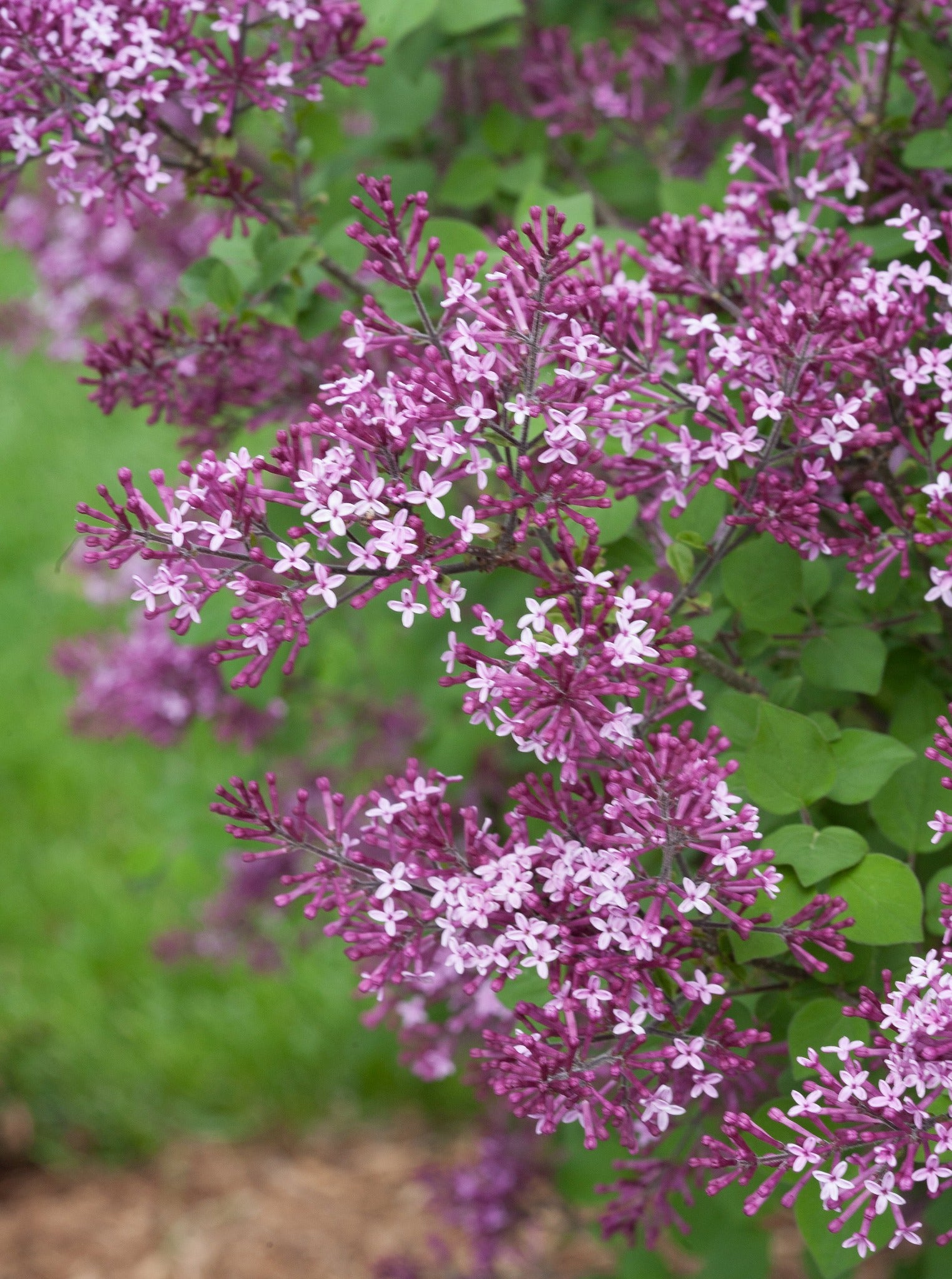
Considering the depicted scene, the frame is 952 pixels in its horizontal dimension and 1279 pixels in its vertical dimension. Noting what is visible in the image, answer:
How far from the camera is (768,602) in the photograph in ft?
5.77

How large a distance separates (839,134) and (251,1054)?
3.63 metres

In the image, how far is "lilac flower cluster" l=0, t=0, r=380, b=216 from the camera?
1832 mm

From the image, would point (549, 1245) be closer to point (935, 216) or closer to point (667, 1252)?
point (667, 1252)

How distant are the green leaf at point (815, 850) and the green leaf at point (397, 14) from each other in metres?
1.49

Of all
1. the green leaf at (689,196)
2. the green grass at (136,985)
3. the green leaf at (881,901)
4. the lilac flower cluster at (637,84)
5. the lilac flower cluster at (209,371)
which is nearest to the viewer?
the green leaf at (881,901)

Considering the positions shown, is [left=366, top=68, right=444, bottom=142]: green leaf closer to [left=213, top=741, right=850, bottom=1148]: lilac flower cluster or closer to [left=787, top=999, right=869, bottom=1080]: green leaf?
[left=213, top=741, right=850, bottom=1148]: lilac flower cluster

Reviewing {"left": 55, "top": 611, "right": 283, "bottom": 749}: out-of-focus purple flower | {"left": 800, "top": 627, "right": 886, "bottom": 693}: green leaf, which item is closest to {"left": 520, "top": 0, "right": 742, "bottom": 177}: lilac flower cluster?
{"left": 800, "top": 627, "right": 886, "bottom": 693}: green leaf

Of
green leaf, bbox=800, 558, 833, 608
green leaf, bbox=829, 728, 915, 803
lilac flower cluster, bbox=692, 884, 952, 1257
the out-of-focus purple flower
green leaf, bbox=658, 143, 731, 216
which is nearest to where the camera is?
lilac flower cluster, bbox=692, 884, 952, 1257

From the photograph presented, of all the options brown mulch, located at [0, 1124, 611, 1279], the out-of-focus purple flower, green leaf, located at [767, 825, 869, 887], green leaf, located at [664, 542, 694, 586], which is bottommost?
brown mulch, located at [0, 1124, 611, 1279]

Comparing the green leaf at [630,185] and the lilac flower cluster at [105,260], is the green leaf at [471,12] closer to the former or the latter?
the green leaf at [630,185]

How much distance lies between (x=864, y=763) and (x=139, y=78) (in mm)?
1476

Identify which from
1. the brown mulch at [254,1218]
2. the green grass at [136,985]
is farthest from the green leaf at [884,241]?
the brown mulch at [254,1218]

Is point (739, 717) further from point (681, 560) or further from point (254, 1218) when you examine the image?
point (254, 1218)

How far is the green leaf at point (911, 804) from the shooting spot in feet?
5.69
